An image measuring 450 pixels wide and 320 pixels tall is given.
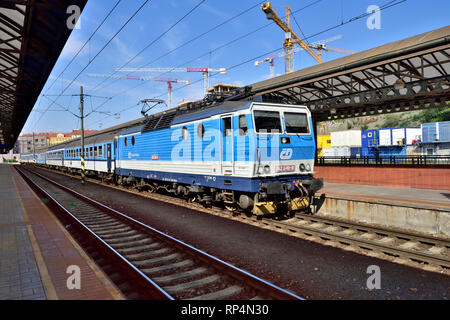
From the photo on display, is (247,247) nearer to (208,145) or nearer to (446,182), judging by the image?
(208,145)

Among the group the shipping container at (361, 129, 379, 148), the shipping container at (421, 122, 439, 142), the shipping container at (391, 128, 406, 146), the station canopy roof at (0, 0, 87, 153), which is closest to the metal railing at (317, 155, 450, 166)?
the station canopy roof at (0, 0, 87, 153)

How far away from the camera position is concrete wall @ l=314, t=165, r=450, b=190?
52.2 ft

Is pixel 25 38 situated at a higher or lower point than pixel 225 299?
higher

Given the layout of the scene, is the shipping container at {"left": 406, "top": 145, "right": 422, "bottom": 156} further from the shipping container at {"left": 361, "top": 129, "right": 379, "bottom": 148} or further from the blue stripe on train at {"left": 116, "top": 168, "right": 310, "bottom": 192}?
the blue stripe on train at {"left": 116, "top": 168, "right": 310, "bottom": 192}

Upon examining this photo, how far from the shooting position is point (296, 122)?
34.8 feet

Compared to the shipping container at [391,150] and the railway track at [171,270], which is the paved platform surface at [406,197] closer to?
the railway track at [171,270]

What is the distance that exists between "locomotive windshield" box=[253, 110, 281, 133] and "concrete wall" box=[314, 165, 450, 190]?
1127 cm

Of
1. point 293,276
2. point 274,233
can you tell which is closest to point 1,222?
point 274,233

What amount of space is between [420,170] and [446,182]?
58.0 inches

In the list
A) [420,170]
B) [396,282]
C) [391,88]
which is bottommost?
[396,282]

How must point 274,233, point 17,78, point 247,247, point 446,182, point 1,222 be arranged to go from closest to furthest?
point 247,247 → point 274,233 → point 1,222 → point 446,182 → point 17,78

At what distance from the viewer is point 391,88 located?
1434 centimetres

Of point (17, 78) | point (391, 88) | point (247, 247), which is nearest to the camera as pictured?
point (247, 247)
